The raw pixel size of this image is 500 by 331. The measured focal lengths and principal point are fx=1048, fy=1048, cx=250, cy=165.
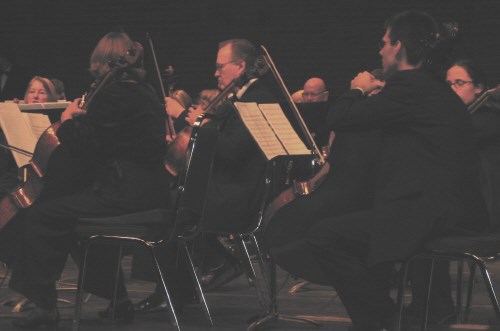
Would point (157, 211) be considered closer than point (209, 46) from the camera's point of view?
Yes

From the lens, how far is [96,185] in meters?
4.26

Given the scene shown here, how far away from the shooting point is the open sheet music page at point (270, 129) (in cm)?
418

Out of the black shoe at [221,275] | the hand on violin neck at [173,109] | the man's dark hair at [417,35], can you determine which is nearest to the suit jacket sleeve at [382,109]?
the man's dark hair at [417,35]

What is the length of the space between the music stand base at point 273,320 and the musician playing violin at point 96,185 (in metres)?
0.62

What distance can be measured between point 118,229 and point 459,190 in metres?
1.32

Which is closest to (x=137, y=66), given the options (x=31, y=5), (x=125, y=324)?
(x=125, y=324)

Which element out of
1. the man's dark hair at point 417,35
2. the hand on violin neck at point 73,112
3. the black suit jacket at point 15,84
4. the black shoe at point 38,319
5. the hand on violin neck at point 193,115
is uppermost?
the man's dark hair at point 417,35

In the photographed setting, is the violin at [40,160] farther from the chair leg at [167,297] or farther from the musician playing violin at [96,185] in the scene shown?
the chair leg at [167,297]

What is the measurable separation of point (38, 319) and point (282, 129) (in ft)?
4.15

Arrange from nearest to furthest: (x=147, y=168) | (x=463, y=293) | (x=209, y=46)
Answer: (x=147, y=168)
(x=463, y=293)
(x=209, y=46)

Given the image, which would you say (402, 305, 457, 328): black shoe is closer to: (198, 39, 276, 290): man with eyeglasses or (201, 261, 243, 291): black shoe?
(198, 39, 276, 290): man with eyeglasses

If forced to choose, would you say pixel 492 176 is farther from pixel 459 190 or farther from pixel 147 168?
pixel 147 168

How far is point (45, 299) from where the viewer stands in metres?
4.25

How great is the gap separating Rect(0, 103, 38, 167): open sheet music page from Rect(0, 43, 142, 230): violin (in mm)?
407
